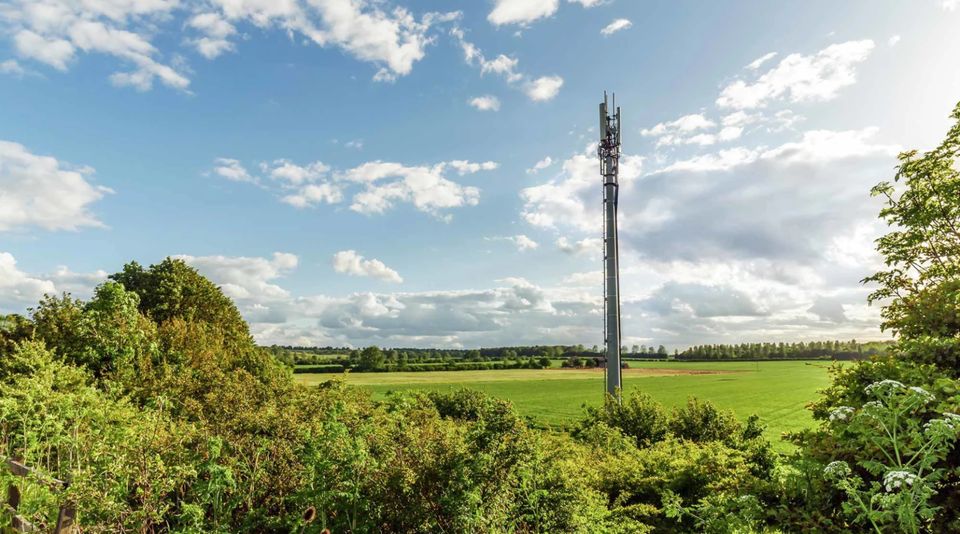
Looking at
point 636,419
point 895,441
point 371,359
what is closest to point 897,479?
point 895,441

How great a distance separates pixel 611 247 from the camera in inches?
827

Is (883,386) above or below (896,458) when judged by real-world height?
above

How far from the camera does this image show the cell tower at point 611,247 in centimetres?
2034

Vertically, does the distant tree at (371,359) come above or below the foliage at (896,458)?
below

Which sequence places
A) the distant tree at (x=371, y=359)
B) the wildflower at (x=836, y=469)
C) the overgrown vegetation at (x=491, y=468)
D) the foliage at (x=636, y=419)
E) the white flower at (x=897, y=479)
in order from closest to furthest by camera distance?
the white flower at (x=897, y=479), the wildflower at (x=836, y=469), the overgrown vegetation at (x=491, y=468), the foliage at (x=636, y=419), the distant tree at (x=371, y=359)

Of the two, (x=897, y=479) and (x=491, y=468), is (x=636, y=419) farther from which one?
(x=897, y=479)

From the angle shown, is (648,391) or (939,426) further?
(648,391)

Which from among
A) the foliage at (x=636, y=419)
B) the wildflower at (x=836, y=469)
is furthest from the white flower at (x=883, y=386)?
the foliage at (x=636, y=419)

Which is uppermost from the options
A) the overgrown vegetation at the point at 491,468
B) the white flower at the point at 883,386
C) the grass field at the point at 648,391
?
the white flower at the point at 883,386

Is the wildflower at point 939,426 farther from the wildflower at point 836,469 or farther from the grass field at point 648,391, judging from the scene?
the grass field at point 648,391

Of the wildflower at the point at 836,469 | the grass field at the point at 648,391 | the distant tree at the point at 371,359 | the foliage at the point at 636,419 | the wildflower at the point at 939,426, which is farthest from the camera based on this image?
the distant tree at the point at 371,359

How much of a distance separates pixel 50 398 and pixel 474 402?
13.3m

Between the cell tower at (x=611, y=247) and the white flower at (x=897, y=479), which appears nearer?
the white flower at (x=897, y=479)

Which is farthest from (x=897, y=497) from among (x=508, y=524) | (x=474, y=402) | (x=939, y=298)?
(x=474, y=402)
